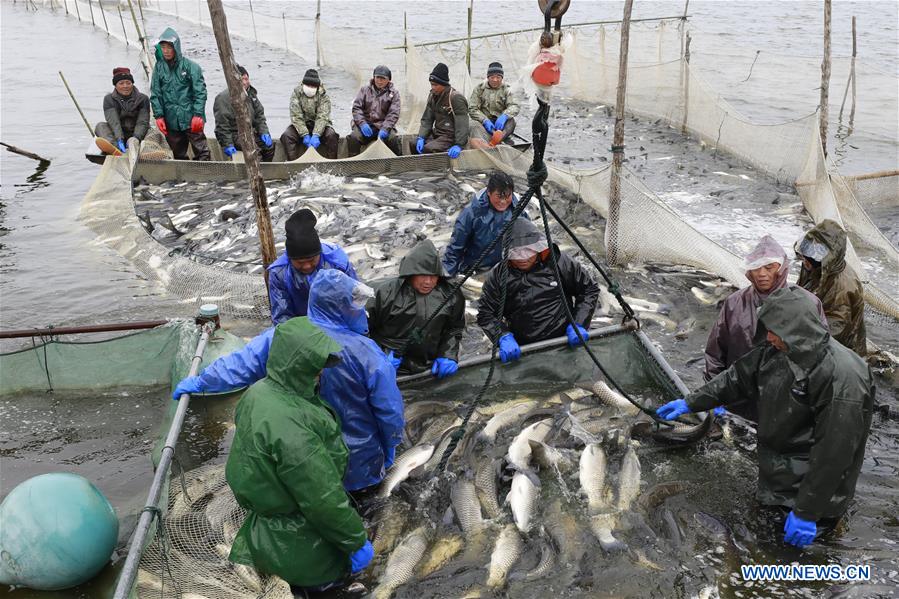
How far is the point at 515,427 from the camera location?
498 centimetres

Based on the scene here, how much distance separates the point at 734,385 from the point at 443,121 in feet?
27.2

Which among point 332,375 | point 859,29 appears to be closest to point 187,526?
point 332,375

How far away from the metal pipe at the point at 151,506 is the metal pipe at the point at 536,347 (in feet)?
4.88

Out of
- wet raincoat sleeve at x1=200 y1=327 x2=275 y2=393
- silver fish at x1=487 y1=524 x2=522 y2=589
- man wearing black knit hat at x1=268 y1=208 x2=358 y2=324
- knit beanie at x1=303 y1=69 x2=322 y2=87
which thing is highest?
knit beanie at x1=303 y1=69 x2=322 y2=87

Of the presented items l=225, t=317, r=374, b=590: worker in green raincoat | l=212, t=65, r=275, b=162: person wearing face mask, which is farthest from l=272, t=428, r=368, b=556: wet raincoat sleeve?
l=212, t=65, r=275, b=162: person wearing face mask

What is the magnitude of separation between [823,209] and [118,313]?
31.3ft

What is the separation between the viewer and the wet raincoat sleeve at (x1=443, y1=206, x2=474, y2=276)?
7.04m

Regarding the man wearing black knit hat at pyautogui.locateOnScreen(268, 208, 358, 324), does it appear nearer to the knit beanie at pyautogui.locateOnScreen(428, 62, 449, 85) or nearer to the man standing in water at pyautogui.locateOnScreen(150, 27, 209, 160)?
the knit beanie at pyautogui.locateOnScreen(428, 62, 449, 85)

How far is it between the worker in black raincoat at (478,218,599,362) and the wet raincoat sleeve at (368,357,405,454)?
148cm

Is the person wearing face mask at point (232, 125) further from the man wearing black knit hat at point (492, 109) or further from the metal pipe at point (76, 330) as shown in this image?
the metal pipe at point (76, 330)

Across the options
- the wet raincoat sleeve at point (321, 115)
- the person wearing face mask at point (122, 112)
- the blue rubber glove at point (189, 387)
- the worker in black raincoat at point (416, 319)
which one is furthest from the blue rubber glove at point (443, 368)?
the person wearing face mask at point (122, 112)

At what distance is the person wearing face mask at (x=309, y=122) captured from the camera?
459 inches

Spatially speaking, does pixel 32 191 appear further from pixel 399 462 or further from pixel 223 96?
pixel 399 462

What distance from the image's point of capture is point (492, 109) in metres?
12.2
